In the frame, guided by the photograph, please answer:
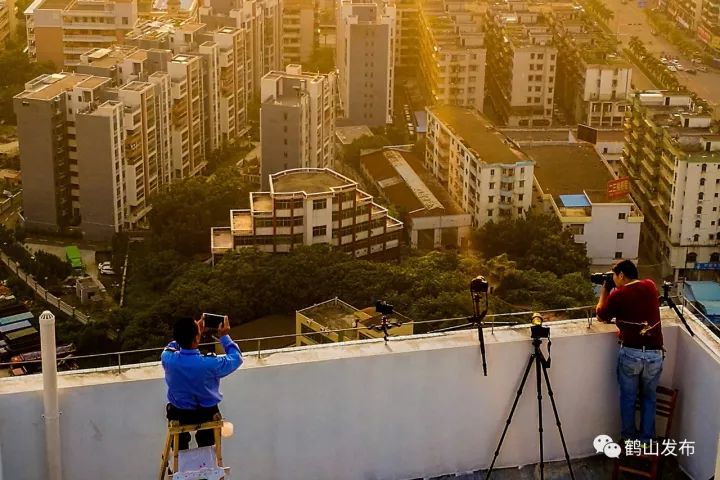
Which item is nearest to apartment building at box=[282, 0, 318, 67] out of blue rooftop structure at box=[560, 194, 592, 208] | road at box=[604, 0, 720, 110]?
road at box=[604, 0, 720, 110]

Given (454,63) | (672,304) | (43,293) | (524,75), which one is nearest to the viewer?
(672,304)

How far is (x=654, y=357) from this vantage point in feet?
6.86

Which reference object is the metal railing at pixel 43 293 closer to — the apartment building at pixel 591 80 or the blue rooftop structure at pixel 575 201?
the blue rooftop structure at pixel 575 201

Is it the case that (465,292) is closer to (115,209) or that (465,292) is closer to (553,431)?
(115,209)

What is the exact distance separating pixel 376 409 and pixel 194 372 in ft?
1.27

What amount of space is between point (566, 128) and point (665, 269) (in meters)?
3.46

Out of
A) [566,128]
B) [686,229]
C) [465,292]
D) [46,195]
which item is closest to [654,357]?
[465,292]

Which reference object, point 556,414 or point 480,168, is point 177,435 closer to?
point 556,414

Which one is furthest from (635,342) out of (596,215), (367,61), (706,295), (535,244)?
(367,61)

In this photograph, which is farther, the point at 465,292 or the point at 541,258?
the point at 541,258

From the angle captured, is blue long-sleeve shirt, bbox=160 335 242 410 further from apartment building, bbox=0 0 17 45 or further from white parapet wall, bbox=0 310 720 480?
apartment building, bbox=0 0 17 45

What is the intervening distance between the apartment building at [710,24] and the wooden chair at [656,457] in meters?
15.6

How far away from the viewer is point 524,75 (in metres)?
13.9

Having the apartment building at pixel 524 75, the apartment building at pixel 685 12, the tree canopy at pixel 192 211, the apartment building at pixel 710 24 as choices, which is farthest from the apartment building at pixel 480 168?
the apartment building at pixel 685 12
